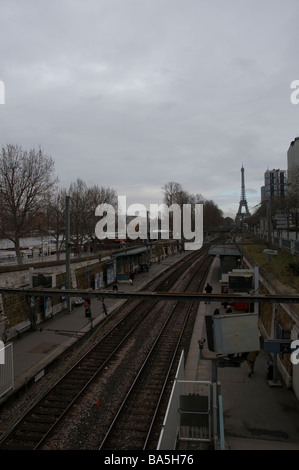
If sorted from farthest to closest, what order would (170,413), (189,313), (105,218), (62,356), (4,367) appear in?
(105,218)
(189,313)
(62,356)
(4,367)
(170,413)

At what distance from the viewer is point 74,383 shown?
1084cm

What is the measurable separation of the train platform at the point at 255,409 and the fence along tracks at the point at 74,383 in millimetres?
2251

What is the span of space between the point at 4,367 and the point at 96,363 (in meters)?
3.51

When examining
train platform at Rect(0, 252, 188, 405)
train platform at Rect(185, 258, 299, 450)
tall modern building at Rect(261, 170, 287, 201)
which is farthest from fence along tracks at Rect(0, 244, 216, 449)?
tall modern building at Rect(261, 170, 287, 201)

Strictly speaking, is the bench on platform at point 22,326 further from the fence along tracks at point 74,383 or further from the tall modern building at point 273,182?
the tall modern building at point 273,182

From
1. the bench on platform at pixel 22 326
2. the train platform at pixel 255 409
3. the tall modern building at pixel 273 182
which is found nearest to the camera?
the train platform at pixel 255 409

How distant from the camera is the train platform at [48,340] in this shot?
11.4 metres

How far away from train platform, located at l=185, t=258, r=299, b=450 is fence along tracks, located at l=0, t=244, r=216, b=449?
2251mm

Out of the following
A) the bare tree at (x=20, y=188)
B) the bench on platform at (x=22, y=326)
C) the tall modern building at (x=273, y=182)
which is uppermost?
the tall modern building at (x=273, y=182)

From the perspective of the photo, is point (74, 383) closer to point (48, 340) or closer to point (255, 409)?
point (48, 340)

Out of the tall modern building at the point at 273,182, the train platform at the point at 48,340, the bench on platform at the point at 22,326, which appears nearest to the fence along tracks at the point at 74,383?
the train platform at the point at 48,340

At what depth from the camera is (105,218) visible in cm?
4775
